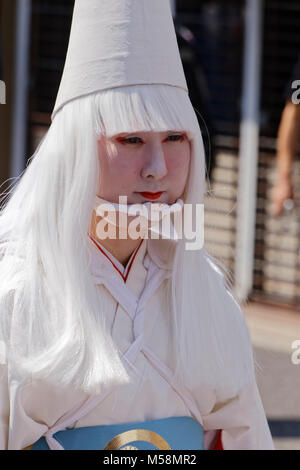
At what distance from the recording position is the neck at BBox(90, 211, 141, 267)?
2.21 metres

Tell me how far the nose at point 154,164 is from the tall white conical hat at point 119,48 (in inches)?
5.7

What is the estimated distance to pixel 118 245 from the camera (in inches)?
88.1

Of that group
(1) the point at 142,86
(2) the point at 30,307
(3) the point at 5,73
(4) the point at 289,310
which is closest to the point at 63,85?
(1) the point at 142,86

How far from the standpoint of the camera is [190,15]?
6664mm

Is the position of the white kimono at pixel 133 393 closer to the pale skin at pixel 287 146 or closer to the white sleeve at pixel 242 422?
the white sleeve at pixel 242 422

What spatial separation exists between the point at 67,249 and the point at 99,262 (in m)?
0.12

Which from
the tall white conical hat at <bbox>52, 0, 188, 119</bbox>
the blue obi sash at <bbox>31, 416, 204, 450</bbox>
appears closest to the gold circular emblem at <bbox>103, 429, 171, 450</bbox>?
the blue obi sash at <bbox>31, 416, 204, 450</bbox>

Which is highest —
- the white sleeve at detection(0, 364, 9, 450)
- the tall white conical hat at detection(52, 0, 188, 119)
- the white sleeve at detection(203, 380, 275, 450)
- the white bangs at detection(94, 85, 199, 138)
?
the tall white conical hat at detection(52, 0, 188, 119)

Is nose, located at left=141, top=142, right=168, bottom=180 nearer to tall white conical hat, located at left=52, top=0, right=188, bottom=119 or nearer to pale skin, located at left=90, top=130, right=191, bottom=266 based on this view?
pale skin, located at left=90, top=130, right=191, bottom=266

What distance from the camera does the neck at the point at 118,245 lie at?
2.21m

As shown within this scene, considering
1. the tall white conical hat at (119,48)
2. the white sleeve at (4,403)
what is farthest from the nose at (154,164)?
the white sleeve at (4,403)

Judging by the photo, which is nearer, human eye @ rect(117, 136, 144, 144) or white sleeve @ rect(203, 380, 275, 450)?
human eye @ rect(117, 136, 144, 144)

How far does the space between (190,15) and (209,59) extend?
0.33 m

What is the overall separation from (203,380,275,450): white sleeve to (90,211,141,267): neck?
0.42 m
